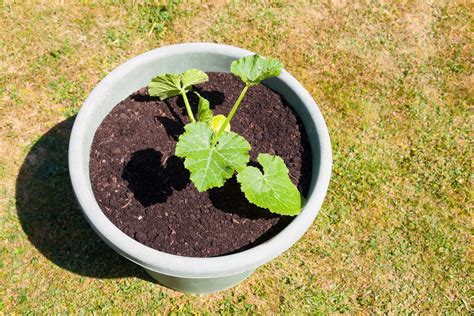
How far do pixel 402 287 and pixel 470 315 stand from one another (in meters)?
0.41

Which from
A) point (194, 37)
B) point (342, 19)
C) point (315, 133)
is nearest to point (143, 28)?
point (194, 37)

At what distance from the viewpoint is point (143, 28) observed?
3648mm

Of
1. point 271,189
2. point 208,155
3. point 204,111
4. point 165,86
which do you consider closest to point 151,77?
point 165,86

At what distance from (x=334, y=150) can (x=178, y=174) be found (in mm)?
1394

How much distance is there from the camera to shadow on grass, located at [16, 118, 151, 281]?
9.13ft

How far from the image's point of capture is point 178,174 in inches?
89.3

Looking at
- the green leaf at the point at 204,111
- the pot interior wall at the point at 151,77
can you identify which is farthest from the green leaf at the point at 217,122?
the pot interior wall at the point at 151,77

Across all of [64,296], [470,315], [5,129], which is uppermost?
[470,315]

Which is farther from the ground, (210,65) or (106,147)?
(210,65)

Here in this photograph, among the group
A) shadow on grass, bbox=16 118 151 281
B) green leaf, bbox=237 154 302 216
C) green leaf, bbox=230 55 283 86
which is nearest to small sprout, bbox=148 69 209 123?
green leaf, bbox=230 55 283 86

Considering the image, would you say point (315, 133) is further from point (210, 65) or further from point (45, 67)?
point (45, 67)

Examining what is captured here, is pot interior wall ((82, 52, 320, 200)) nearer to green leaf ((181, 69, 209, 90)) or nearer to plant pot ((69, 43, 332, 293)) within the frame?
plant pot ((69, 43, 332, 293))

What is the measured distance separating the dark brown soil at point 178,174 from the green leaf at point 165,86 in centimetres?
12

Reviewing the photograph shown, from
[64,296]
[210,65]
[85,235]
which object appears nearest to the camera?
[210,65]
